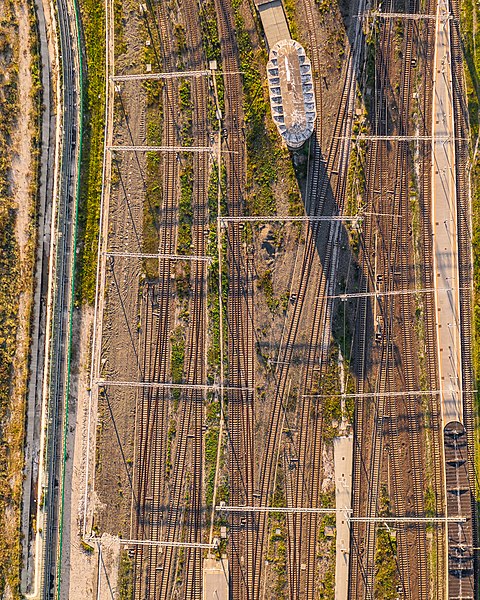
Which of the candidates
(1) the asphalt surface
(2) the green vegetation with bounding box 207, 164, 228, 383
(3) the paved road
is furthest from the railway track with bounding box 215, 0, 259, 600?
(3) the paved road

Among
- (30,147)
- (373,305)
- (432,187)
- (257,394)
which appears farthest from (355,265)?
(30,147)

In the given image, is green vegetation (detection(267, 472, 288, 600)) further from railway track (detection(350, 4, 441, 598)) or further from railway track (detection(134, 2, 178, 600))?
railway track (detection(134, 2, 178, 600))

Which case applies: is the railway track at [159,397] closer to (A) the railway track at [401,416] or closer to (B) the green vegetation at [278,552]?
(B) the green vegetation at [278,552]

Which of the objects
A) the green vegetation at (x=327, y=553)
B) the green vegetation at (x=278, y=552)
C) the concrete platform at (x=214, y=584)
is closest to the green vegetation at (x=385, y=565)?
the green vegetation at (x=327, y=553)

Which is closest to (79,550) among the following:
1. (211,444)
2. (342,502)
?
(211,444)

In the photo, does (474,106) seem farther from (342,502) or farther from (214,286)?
(342,502)
